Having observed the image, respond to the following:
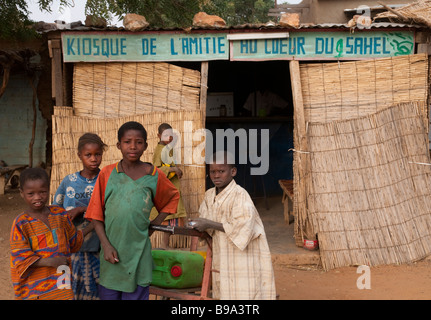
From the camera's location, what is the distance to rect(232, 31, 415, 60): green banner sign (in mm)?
5660

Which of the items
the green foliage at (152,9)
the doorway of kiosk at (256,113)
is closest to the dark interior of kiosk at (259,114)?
the doorway of kiosk at (256,113)

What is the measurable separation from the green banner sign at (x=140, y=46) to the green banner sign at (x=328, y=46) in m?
0.31

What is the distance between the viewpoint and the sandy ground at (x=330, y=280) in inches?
A: 177

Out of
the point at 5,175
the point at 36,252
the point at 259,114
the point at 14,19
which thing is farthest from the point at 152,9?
the point at 36,252

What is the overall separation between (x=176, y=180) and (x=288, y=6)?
7300 mm

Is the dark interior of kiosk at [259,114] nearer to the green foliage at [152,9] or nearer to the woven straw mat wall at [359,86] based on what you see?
the green foliage at [152,9]

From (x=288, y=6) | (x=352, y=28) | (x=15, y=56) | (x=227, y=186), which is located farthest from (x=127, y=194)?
(x=288, y=6)

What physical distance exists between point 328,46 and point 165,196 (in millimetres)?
3749

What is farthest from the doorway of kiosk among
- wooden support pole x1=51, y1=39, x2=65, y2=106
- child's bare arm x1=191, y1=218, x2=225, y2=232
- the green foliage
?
child's bare arm x1=191, y1=218, x2=225, y2=232

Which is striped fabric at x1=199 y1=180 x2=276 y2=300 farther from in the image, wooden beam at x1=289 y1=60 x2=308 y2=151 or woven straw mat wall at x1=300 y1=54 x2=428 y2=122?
woven straw mat wall at x1=300 y1=54 x2=428 y2=122

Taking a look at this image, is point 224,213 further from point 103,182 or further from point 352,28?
point 352,28

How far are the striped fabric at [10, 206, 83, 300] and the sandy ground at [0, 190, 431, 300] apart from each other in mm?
2151

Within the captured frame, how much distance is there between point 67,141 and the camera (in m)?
5.65

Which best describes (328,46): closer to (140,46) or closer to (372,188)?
(372,188)
